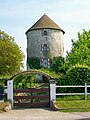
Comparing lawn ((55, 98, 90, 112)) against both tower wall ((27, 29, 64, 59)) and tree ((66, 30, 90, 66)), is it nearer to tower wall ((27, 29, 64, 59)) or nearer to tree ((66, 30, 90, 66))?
tree ((66, 30, 90, 66))

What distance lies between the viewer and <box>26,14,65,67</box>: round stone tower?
5819 centimetres

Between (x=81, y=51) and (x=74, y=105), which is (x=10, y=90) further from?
(x=81, y=51)

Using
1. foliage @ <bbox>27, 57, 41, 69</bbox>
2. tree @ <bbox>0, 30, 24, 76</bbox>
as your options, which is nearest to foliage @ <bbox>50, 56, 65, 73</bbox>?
foliage @ <bbox>27, 57, 41, 69</bbox>

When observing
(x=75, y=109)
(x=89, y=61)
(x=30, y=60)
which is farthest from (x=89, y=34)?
(x=75, y=109)

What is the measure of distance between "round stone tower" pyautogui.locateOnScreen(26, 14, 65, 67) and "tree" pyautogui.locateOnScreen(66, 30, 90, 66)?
8607 millimetres

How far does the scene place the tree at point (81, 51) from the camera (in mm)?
43900

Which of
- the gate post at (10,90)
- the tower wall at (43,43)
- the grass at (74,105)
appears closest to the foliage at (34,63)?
the tower wall at (43,43)

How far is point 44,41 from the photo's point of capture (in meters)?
58.4

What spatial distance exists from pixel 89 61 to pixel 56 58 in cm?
1648

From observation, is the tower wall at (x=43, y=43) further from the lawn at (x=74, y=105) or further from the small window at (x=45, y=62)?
the lawn at (x=74, y=105)

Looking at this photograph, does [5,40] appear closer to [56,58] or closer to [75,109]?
[56,58]

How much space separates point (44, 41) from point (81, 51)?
47.5ft

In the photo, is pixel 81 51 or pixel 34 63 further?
pixel 34 63

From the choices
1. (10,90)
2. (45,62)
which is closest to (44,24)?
(45,62)
